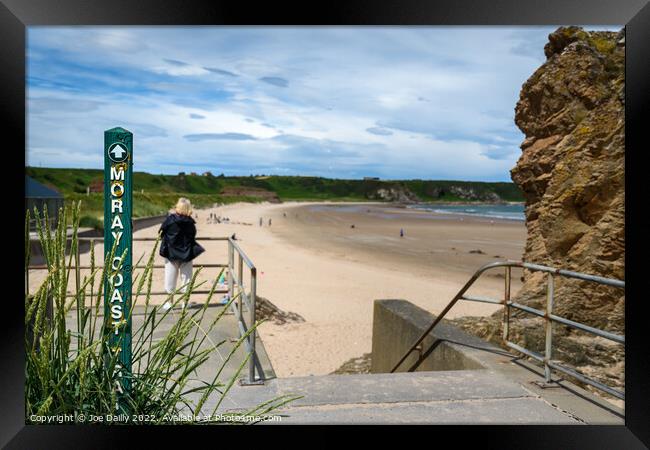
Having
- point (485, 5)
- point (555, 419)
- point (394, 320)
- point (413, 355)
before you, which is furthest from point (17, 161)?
point (394, 320)

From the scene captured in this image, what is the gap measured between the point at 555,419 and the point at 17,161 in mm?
3442

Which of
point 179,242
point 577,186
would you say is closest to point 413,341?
point 577,186

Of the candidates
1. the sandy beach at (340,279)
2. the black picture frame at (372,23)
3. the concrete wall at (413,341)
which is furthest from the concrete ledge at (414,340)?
the black picture frame at (372,23)

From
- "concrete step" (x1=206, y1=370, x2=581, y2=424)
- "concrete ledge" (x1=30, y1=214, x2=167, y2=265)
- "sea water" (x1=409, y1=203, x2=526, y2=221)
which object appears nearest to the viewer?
"concrete step" (x1=206, y1=370, x2=581, y2=424)

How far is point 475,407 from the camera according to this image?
3578mm

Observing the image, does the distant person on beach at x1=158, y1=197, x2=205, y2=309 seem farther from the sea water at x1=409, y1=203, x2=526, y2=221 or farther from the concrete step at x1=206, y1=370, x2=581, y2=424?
the sea water at x1=409, y1=203, x2=526, y2=221

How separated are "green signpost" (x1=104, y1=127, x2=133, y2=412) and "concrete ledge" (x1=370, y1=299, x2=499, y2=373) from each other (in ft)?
9.76

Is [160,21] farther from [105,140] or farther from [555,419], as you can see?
[555,419]

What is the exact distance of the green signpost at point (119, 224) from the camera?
2799 mm

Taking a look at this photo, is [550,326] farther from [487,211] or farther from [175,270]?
[487,211]

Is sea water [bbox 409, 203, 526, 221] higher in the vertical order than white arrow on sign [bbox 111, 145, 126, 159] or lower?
lower

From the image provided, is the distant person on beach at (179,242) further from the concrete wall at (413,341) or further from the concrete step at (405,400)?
the concrete step at (405,400)

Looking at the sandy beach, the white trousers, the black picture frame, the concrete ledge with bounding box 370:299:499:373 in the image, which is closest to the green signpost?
the black picture frame

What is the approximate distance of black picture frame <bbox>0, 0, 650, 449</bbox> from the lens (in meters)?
2.62
